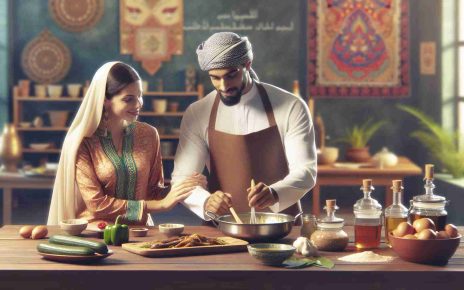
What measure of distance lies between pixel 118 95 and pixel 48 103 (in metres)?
5.82

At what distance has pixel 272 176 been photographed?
4.09 metres

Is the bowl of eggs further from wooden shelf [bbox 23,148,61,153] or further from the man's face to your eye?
wooden shelf [bbox 23,148,61,153]

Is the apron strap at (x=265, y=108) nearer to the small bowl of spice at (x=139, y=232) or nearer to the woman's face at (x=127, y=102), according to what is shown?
the woman's face at (x=127, y=102)

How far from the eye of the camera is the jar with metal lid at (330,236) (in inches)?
124

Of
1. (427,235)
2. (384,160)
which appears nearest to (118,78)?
(427,235)

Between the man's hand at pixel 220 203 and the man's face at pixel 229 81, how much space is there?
1.87 ft

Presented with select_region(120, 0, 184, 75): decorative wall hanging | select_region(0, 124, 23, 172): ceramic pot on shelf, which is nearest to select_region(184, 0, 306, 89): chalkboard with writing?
select_region(120, 0, 184, 75): decorative wall hanging

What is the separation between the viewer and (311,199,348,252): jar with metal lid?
314 cm

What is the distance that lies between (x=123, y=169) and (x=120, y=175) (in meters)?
0.03

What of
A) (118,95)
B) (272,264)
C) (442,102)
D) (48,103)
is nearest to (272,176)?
(118,95)

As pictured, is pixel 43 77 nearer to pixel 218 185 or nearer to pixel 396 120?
pixel 396 120

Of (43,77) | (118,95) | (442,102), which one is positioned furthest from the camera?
(43,77)

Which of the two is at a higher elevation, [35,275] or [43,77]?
[43,77]

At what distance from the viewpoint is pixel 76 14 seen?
9273 mm
